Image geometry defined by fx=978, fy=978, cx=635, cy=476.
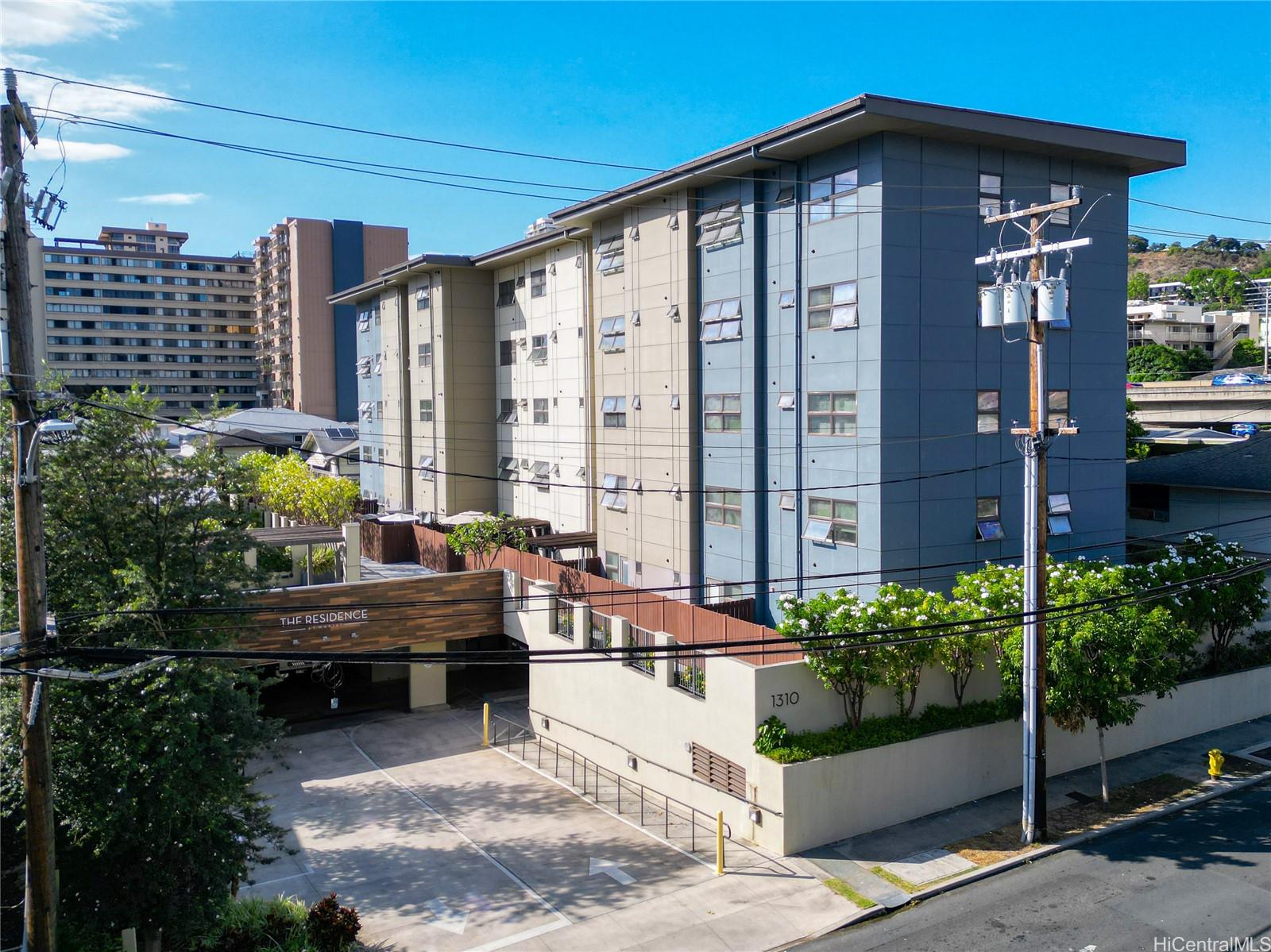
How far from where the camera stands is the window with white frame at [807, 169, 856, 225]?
25.0 meters

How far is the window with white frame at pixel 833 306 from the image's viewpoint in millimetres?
25109

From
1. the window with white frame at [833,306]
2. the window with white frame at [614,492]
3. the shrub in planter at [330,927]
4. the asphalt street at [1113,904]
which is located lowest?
the asphalt street at [1113,904]

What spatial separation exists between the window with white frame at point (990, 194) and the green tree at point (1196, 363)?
8482cm

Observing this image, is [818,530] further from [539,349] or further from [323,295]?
[323,295]

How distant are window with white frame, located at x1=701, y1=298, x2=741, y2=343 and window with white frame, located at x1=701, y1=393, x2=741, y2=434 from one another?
1739 millimetres

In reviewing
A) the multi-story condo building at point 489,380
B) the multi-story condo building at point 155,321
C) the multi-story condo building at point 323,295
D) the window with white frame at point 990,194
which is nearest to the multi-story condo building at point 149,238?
the multi-story condo building at point 155,321

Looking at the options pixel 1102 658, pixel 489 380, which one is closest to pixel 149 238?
pixel 489 380

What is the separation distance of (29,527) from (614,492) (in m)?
23.0

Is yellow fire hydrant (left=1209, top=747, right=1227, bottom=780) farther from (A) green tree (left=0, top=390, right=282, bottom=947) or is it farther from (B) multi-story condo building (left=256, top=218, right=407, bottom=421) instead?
(B) multi-story condo building (left=256, top=218, right=407, bottom=421)

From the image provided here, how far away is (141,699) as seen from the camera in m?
14.3

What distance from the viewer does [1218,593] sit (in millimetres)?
25766

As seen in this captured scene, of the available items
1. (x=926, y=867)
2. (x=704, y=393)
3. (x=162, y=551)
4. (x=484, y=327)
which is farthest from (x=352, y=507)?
(x=926, y=867)

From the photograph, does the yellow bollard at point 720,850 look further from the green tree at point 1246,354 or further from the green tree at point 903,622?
the green tree at point 1246,354

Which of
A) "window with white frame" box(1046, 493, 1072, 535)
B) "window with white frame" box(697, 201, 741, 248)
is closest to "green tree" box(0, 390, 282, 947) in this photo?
"window with white frame" box(697, 201, 741, 248)
